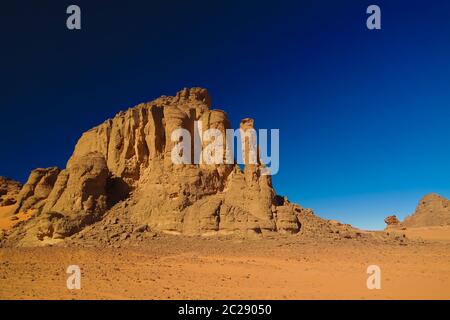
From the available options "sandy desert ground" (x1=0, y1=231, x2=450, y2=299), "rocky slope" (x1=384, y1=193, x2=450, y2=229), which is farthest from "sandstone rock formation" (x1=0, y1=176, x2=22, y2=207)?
"rocky slope" (x1=384, y1=193, x2=450, y2=229)

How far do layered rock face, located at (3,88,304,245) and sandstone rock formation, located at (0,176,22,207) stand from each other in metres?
16.7

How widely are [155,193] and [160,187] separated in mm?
697

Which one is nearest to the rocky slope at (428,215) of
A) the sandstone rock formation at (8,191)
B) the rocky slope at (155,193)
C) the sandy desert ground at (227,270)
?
the rocky slope at (155,193)

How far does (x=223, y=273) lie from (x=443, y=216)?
Answer: 64.6m

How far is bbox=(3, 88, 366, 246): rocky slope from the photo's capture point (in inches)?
1083

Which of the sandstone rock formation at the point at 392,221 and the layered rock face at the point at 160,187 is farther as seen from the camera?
the sandstone rock formation at the point at 392,221

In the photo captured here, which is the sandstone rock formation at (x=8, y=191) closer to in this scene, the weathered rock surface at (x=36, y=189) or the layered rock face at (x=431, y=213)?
the weathered rock surface at (x=36, y=189)

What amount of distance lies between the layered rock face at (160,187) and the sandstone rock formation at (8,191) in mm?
16723

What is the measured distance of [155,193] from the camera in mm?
30141

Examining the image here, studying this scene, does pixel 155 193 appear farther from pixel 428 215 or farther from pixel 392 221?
pixel 428 215

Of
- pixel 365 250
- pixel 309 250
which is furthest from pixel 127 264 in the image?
pixel 365 250

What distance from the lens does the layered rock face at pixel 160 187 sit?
91.3 ft

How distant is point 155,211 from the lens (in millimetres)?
28984
